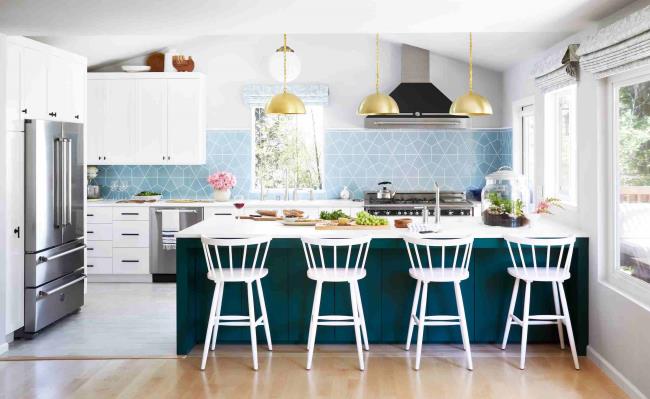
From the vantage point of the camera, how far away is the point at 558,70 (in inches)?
203

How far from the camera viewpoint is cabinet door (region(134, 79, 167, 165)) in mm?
7816

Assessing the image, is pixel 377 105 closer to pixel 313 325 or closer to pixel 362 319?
pixel 362 319

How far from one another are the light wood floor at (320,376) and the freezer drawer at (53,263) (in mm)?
767

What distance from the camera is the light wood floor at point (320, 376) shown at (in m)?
4.05

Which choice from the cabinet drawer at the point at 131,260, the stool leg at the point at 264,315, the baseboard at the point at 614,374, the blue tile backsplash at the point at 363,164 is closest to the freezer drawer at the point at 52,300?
the cabinet drawer at the point at 131,260

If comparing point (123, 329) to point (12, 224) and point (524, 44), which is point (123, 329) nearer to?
point (12, 224)

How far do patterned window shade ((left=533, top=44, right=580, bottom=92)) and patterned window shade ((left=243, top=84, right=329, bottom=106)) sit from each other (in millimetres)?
2946

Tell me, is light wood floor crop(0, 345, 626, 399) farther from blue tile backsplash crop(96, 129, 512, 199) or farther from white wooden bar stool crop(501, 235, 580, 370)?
blue tile backsplash crop(96, 129, 512, 199)

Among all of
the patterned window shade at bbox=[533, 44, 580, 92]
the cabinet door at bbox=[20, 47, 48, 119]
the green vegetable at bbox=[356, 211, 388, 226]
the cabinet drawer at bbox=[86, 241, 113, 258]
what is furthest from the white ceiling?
the cabinet drawer at bbox=[86, 241, 113, 258]

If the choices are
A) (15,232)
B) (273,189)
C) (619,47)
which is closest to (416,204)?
(273,189)

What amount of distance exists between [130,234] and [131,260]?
298 millimetres

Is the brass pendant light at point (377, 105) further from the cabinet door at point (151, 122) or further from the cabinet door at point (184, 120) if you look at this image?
the cabinet door at point (151, 122)

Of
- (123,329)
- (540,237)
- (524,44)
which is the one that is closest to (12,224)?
(123,329)

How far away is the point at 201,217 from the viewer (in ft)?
25.1
